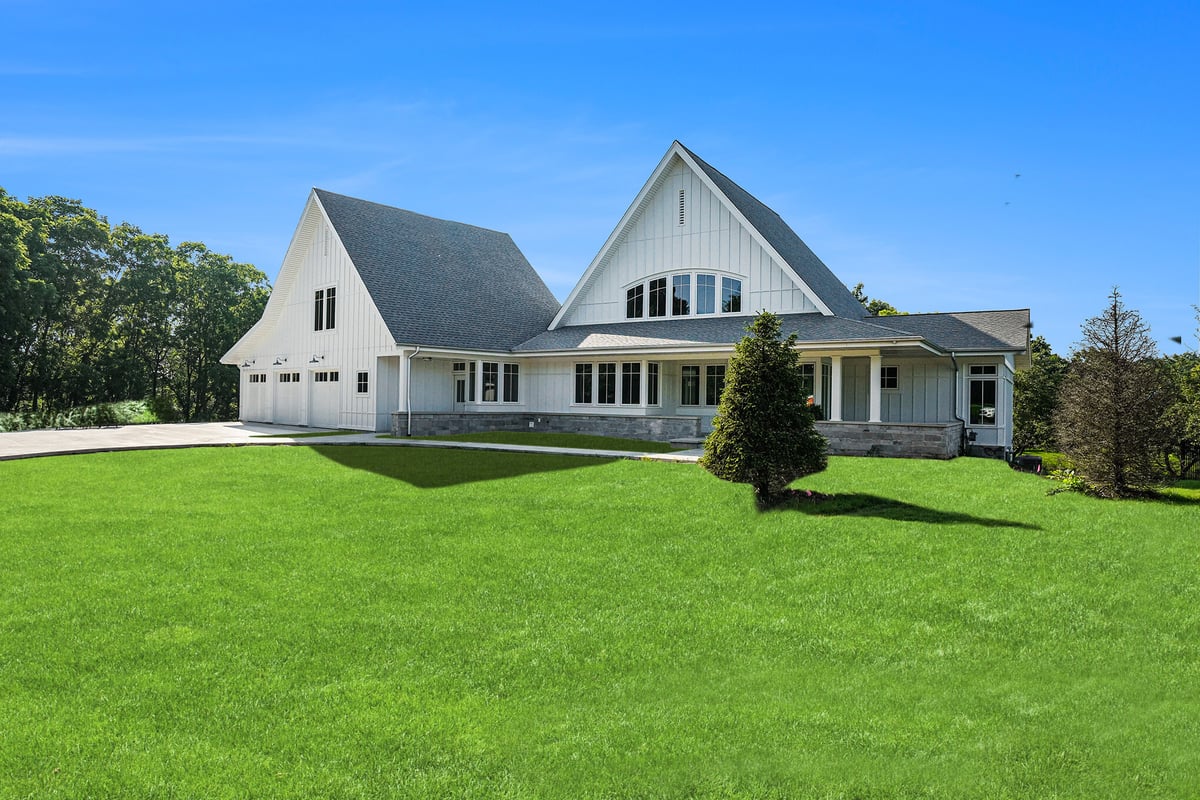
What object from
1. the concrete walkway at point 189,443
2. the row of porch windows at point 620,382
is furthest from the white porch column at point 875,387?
the concrete walkway at point 189,443

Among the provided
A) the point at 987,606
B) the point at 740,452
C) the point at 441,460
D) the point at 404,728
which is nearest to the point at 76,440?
the point at 441,460

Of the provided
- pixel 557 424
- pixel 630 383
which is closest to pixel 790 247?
pixel 630 383

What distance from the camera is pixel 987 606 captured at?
697 centimetres

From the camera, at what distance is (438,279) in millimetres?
29719

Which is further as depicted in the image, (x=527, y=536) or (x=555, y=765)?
(x=527, y=536)

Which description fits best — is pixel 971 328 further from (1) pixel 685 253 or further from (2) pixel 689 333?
(1) pixel 685 253

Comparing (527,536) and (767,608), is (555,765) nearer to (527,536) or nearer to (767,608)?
(767,608)

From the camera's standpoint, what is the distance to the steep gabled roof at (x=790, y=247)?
25.5 meters

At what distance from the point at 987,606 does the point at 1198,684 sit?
1700mm

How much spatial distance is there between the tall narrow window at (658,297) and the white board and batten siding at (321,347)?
9.08 metres

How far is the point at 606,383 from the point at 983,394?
11.4 metres

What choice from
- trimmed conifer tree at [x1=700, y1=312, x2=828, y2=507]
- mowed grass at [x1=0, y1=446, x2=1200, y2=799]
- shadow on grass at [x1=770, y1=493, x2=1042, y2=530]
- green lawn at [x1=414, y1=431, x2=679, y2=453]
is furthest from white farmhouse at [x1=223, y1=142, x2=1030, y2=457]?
mowed grass at [x1=0, y1=446, x2=1200, y2=799]

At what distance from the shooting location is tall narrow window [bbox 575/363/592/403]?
1037 inches

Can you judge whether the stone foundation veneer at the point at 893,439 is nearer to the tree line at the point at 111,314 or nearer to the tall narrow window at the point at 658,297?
the tall narrow window at the point at 658,297
